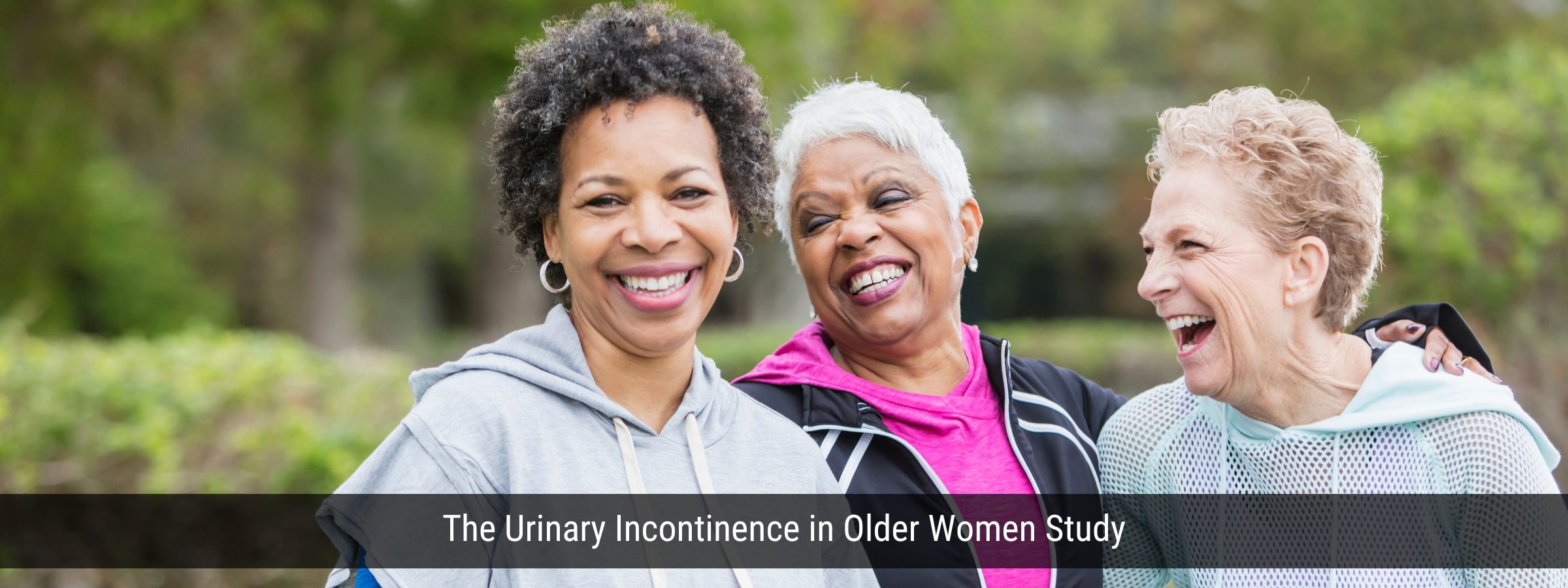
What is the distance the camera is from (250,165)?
705 inches

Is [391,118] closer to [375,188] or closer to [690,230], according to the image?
[375,188]

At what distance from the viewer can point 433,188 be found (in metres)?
20.7

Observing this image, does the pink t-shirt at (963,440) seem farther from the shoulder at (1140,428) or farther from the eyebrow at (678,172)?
the eyebrow at (678,172)

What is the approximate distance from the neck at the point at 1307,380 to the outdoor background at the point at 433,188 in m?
1.37

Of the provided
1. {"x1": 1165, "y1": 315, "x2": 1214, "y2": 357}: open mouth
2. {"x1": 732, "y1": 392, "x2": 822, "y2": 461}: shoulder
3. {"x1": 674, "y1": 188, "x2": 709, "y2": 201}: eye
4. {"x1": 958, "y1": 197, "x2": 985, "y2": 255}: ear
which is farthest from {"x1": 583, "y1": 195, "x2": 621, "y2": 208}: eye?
{"x1": 1165, "y1": 315, "x2": 1214, "y2": 357}: open mouth

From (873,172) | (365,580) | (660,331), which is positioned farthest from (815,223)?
(365,580)

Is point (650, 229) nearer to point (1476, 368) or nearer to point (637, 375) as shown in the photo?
point (637, 375)

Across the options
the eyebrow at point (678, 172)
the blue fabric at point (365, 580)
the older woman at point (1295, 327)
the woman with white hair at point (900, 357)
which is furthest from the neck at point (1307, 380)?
the blue fabric at point (365, 580)

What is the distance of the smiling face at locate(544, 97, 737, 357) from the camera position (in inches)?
87.7

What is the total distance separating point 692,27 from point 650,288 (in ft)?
1.71

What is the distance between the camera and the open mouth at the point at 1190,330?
2.54m

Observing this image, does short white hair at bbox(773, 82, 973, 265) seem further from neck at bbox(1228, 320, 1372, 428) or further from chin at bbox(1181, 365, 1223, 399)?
neck at bbox(1228, 320, 1372, 428)

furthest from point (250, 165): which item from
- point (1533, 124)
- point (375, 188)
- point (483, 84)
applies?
point (1533, 124)

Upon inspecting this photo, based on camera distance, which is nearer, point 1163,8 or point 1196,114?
point 1196,114
